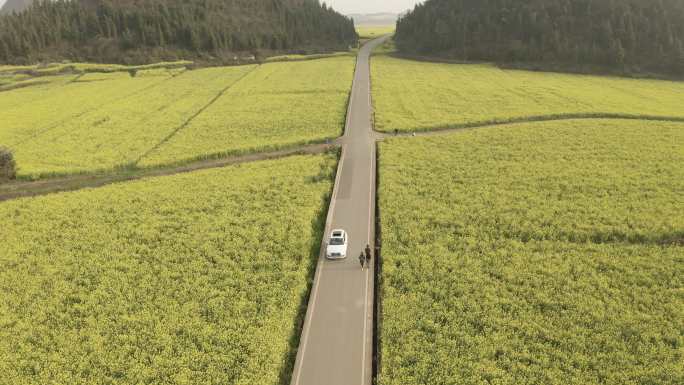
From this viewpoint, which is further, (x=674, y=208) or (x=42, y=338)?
(x=674, y=208)

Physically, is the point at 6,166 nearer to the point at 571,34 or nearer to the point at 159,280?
the point at 159,280

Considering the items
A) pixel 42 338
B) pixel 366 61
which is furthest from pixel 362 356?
pixel 366 61

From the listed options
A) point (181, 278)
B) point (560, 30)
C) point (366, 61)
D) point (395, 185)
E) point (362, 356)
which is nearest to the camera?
point (362, 356)

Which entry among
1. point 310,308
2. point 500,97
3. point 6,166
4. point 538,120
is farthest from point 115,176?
point 500,97

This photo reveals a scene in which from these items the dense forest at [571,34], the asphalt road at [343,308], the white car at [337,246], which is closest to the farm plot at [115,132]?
the asphalt road at [343,308]

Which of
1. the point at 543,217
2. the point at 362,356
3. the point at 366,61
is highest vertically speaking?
the point at 366,61

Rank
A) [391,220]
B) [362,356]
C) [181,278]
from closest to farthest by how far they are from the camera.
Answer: [362,356] < [181,278] < [391,220]

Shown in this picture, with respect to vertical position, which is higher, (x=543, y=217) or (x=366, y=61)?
(x=366, y=61)

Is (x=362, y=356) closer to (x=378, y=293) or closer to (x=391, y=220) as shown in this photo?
(x=378, y=293)
